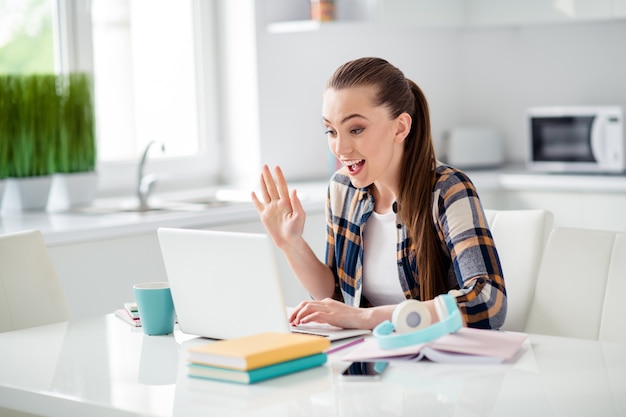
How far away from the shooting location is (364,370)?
149 cm

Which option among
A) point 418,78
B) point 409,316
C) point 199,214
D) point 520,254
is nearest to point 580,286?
point 520,254

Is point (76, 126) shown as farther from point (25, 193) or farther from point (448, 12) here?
point (448, 12)

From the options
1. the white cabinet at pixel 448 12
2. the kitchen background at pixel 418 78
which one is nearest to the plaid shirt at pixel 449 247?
the kitchen background at pixel 418 78

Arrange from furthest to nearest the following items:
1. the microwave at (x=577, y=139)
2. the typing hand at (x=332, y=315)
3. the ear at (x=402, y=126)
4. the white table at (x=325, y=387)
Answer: the microwave at (x=577, y=139), the ear at (x=402, y=126), the typing hand at (x=332, y=315), the white table at (x=325, y=387)

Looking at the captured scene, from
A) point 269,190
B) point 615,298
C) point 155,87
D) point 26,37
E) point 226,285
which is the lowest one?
point 615,298

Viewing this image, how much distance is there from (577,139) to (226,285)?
2564 mm

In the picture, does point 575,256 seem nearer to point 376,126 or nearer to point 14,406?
point 376,126

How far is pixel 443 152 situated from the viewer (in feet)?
14.9

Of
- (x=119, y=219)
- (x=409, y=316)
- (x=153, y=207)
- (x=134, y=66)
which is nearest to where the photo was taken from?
(x=409, y=316)

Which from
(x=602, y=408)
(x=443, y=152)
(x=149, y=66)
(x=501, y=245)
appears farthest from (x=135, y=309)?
(x=443, y=152)

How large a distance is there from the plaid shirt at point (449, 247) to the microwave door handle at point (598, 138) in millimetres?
1865

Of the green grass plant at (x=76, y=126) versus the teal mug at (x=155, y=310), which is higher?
the green grass plant at (x=76, y=126)

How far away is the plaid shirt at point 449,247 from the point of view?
1.83 m

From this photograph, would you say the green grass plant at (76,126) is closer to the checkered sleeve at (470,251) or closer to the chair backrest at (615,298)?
the checkered sleeve at (470,251)
